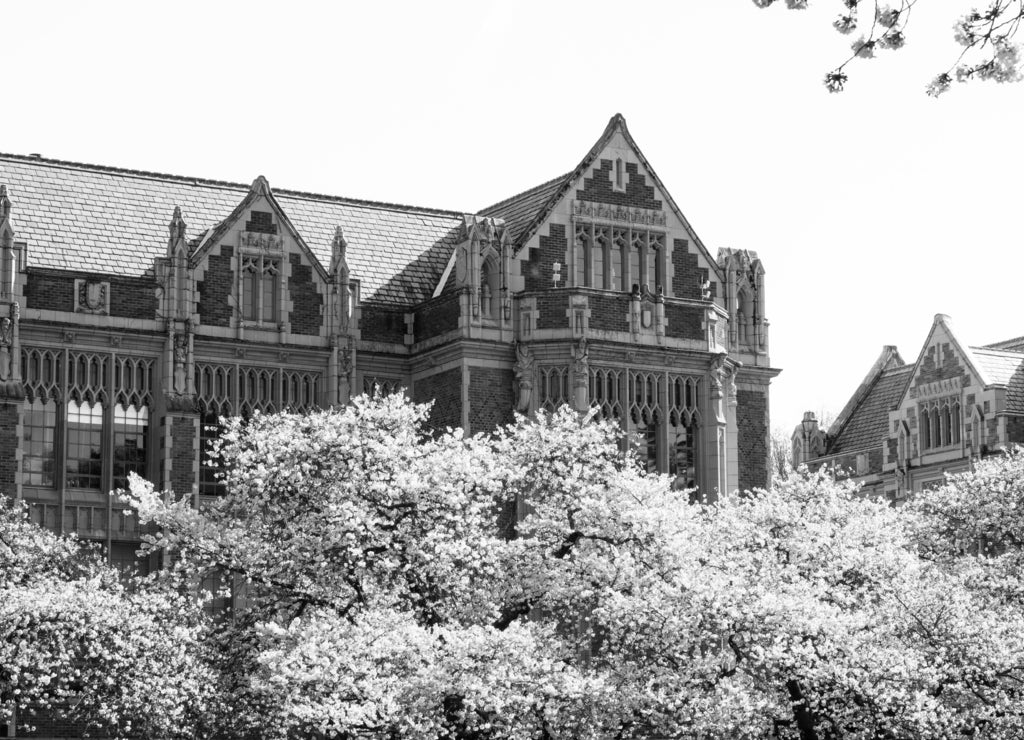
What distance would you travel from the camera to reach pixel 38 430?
48031 mm

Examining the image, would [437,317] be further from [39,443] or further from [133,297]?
[39,443]

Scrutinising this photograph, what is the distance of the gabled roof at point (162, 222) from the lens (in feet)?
166

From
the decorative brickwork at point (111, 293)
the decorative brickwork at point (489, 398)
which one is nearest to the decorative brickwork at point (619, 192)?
the decorative brickwork at point (489, 398)

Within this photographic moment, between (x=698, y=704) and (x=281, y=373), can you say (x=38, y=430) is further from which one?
(x=698, y=704)

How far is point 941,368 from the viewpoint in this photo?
75.6 meters

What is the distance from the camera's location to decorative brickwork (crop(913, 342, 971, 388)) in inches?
2931

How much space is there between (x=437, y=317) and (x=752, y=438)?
9834 mm

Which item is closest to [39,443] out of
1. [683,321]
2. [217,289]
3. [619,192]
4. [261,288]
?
[217,289]

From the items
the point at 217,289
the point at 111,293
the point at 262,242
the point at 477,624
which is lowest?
the point at 477,624

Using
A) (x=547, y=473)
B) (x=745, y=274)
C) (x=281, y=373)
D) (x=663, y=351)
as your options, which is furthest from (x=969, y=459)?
(x=547, y=473)

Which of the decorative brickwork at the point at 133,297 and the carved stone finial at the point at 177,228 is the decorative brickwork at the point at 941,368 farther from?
the decorative brickwork at the point at 133,297

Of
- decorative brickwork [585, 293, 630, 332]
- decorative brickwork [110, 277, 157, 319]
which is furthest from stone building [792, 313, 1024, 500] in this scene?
decorative brickwork [110, 277, 157, 319]

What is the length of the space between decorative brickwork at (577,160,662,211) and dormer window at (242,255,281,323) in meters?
8.24

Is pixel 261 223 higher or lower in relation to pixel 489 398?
higher
